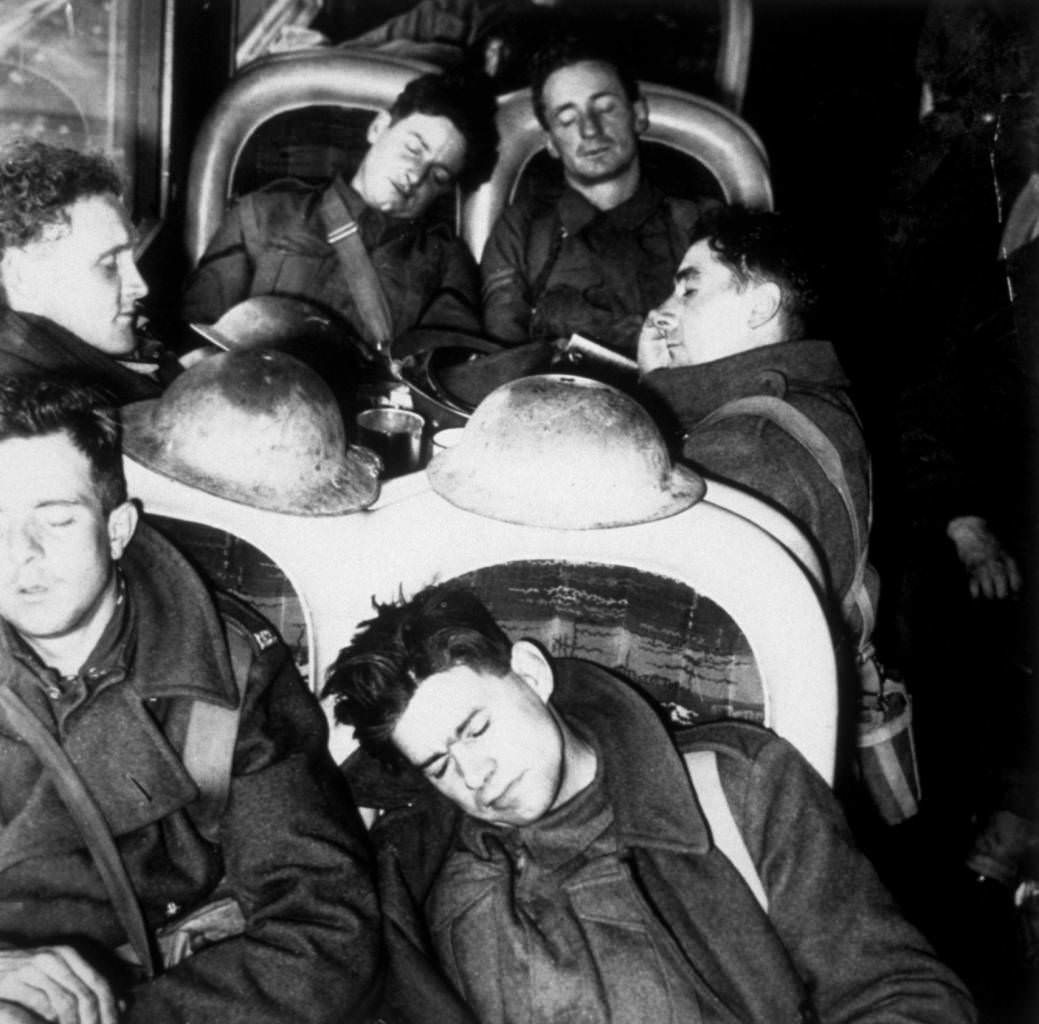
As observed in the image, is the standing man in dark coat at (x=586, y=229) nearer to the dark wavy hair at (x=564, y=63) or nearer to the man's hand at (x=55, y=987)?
the dark wavy hair at (x=564, y=63)

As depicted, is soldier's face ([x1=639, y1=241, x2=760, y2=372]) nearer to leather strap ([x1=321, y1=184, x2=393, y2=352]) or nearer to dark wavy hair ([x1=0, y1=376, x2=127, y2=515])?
leather strap ([x1=321, y1=184, x2=393, y2=352])

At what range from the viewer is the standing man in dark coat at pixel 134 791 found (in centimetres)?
136

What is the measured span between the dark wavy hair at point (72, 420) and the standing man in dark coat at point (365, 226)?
53.1 inches

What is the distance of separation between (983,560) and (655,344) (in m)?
0.97

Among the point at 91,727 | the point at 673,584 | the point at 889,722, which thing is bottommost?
the point at 889,722

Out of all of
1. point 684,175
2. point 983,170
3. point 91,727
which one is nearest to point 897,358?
point 983,170

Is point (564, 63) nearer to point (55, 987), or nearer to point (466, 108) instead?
point (466, 108)

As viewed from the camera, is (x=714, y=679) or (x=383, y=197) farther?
(x=383, y=197)

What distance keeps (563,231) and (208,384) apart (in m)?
1.77

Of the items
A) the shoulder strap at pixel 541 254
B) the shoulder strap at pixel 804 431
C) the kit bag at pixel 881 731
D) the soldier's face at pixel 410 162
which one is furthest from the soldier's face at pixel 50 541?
the shoulder strap at pixel 541 254

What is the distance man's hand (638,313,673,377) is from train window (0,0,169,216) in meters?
1.37

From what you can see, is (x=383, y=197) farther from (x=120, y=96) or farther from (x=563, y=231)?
(x=120, y=96)

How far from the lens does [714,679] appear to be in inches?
65.3

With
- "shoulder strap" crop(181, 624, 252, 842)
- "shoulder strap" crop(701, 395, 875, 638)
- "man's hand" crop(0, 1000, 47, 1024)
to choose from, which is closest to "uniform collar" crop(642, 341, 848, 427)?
"shoulder strap" crop(701, 395, 875, 638)
